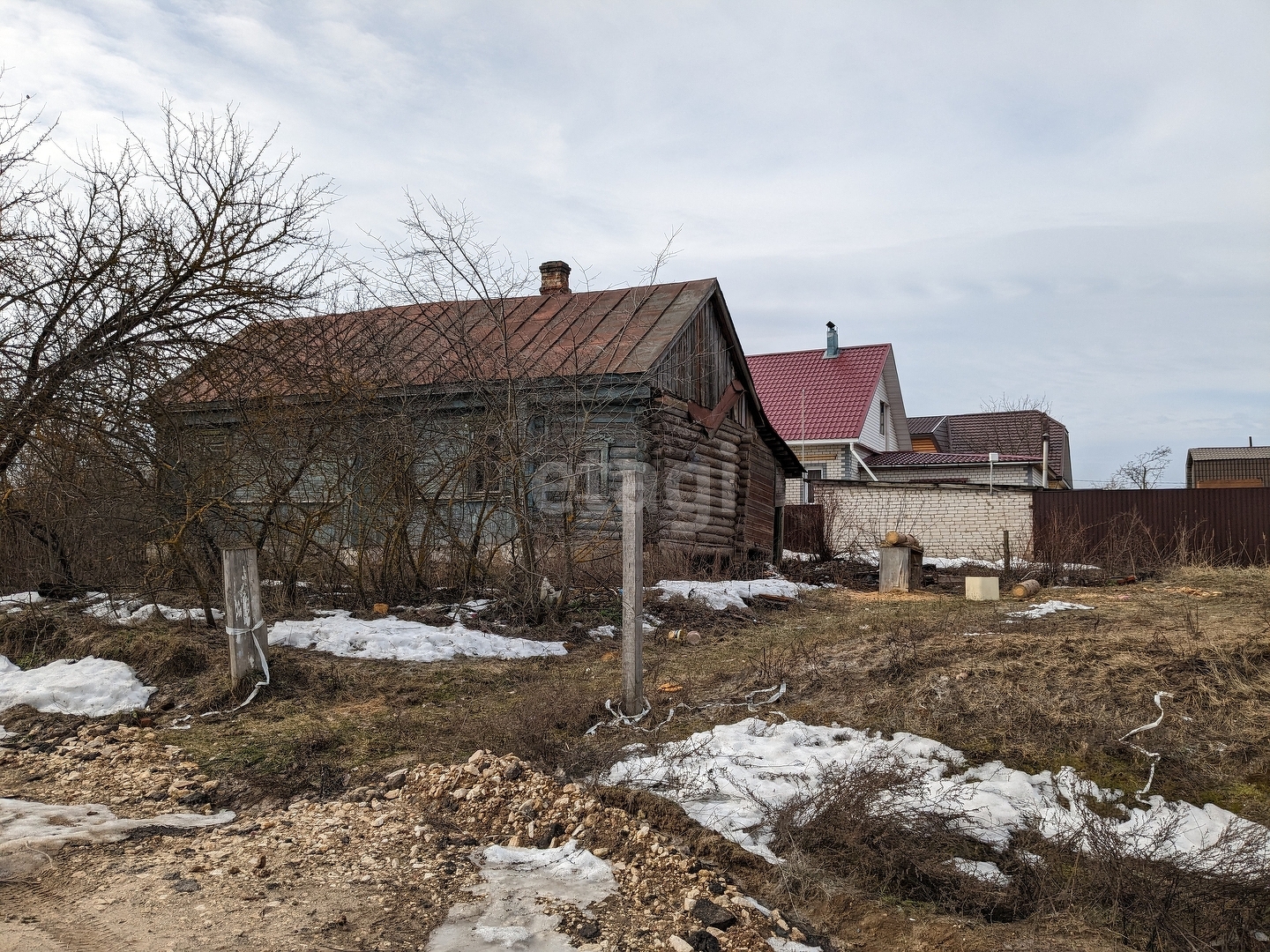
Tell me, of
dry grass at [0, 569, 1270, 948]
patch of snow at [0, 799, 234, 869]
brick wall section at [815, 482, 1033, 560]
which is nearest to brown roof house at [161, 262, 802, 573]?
dry grass at [0, 569, 1270, 948]

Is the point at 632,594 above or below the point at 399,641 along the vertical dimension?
above

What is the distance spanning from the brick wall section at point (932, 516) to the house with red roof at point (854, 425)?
240 cm

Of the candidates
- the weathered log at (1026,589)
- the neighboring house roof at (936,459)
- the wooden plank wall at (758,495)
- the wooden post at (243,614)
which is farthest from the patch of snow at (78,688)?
the neighboring house roof at (936,459)

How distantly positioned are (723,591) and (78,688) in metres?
7.53

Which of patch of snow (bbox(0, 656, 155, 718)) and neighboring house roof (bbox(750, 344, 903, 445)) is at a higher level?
neighboring house roof (bbox(750, 344, 903, 445))

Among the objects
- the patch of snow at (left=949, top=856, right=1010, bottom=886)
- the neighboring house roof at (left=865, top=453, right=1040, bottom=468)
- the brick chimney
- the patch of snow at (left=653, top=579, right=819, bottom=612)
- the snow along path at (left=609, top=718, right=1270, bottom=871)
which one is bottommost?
the patch of snow at (left=949, top=856, right=1010, bottom=886)

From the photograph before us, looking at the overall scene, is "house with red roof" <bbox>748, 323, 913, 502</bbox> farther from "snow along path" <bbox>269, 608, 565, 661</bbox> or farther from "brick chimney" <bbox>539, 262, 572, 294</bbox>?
"snow along path" <bbox>269, 608, 565, 661</bbox>

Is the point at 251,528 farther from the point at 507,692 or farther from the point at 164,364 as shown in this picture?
the point at 507,692

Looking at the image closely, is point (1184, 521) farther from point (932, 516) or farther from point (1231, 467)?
point (1231, 467)

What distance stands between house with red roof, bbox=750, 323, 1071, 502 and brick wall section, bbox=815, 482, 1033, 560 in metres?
2.40


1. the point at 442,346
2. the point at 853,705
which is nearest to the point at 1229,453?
the point at 442,346

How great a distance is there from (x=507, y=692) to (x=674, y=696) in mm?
1529

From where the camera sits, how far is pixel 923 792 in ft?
14.0

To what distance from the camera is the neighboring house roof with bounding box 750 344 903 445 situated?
88.0 feet
